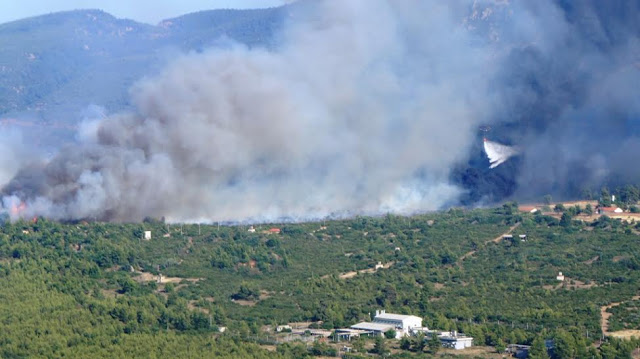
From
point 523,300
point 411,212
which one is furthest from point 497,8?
point 523,300

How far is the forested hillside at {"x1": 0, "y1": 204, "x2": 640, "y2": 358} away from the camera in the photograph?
6406 cm

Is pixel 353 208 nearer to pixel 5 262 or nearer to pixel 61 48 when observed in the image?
pixel 5 262

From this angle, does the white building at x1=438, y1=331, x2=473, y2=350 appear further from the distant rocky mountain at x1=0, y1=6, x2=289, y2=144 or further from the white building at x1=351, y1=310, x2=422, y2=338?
the distant rocky mountain at x1=0, y1=6, x2=289, y2=144

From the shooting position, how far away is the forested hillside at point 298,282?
64.1m

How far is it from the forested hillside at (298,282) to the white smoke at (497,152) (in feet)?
26.4

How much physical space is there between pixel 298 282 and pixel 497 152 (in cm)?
2687

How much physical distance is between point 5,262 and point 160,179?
37.1 feet

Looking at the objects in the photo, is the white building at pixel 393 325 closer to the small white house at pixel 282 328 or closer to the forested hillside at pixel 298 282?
the forested hillside at pixel 298 282

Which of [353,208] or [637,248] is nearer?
[637,248]

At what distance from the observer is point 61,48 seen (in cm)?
19188

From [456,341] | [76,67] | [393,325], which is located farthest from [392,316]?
[76,67]

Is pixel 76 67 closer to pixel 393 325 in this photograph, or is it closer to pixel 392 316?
pixel 392 316

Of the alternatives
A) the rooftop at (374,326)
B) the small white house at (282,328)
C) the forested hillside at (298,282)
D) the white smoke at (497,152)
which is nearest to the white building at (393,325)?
the rooftop at (374,326)

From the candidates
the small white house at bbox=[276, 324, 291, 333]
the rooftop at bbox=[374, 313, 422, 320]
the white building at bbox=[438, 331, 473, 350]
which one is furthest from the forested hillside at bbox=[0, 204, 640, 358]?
the rooftop at bbox=[374, 313, 422, 320]
